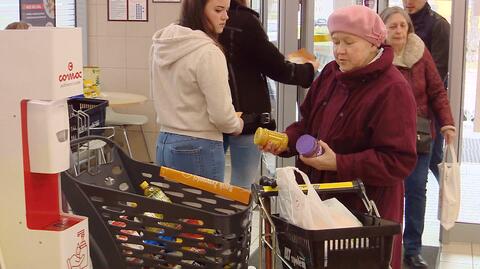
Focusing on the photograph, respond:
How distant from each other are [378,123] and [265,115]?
1.29 m

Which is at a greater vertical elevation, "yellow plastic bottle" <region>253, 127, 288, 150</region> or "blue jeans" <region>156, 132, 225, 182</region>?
"yellow plastic bottle" <region>253, 127, 288, 150</region>

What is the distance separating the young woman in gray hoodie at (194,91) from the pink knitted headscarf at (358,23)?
72 centimetres

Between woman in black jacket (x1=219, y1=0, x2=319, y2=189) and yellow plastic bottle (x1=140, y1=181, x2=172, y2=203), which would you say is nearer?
yellow plastic bottle (x1=140, y1=181, x2=172, y2=203)

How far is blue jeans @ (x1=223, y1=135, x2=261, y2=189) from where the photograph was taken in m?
3.46

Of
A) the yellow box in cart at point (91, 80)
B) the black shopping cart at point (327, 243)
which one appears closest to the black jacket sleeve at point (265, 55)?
the black shopping cart at point (327, 243)

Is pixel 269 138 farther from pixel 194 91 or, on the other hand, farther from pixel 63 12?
pixel 63 12

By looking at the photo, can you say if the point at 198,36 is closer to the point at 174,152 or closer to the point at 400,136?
the point at 174,152

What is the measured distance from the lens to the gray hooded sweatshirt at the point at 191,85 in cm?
287

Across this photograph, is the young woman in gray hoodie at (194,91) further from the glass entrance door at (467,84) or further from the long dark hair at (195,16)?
the glass entrance door at (467,84)

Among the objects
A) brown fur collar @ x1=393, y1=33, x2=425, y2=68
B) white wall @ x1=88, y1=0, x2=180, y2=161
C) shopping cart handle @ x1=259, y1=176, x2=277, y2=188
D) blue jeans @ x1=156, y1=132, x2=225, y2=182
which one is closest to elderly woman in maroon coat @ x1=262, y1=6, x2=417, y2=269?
shopping cart handle @ x1=259, y1=176, x2=277, y2=188

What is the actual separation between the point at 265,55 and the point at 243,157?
0.54 m

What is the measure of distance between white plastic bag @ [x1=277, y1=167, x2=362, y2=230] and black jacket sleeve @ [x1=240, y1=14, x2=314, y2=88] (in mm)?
1515

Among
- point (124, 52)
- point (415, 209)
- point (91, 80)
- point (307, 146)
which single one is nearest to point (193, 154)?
point (307, 146)

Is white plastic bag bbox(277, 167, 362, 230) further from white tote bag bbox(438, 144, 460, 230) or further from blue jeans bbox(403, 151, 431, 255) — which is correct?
blue jeans bbox(403, 151, 431, 255)
